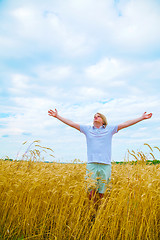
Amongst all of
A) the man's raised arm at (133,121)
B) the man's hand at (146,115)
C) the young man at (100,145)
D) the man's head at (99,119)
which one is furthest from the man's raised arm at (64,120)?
the man's hand at (146,115)

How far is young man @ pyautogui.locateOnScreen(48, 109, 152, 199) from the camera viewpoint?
3.96m

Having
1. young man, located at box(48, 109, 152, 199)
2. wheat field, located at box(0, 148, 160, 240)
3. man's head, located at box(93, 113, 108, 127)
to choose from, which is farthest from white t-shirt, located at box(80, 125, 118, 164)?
wheat field, located at box(0, 148, 160, 240)

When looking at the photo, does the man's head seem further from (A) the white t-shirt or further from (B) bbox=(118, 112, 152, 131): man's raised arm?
(B) bbox=(118, 112, 152, 131): man's raised arm

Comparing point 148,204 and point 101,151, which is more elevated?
point 101,151

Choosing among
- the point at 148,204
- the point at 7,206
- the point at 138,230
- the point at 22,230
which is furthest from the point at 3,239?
the point at 148,204

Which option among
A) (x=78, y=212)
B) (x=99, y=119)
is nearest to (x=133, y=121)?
(x=99, y=119)

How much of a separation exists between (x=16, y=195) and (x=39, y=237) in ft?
2.59

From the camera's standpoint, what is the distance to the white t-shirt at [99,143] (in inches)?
157

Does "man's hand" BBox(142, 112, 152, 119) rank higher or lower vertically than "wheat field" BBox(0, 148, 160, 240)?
higher

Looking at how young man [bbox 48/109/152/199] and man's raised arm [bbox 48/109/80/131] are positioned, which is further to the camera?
man's raised arm [bbox 48/109/80/131]

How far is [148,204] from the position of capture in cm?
312

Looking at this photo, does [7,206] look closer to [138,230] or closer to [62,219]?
[62,219]

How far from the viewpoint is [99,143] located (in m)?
4.05

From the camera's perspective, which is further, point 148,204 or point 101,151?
point 101,151
